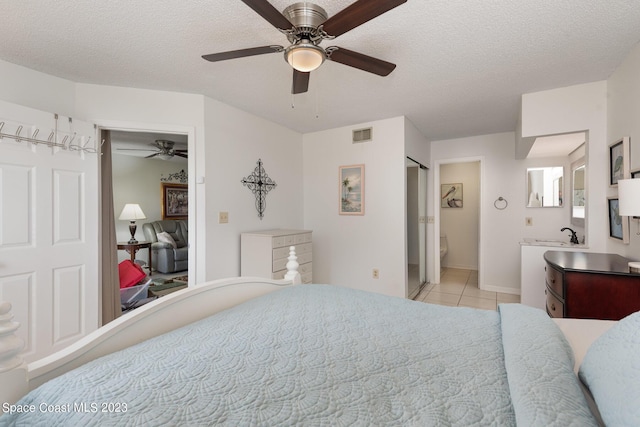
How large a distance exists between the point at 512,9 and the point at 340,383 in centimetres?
208

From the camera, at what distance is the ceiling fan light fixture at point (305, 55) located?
153 centimetres

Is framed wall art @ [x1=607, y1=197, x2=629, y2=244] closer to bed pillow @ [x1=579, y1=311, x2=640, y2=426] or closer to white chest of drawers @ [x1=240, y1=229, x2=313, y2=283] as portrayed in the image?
bed pillow @ [x1=579, y1=311, x2=640, y2=426]

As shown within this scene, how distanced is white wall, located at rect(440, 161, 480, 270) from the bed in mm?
4633

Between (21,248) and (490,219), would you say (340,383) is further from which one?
(490,219)

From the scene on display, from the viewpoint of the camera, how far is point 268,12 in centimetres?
131

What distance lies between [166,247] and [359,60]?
4978 millimetres

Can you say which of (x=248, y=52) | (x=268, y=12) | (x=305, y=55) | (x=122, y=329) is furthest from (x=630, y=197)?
(x=122, y=329)

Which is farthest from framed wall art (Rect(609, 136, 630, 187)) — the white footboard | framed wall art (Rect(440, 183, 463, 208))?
framed wall art (Rect(440, 183, 463, 208))

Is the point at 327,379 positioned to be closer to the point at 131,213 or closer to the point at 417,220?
the point at 417,220

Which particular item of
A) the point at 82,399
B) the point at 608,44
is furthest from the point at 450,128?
the point at 82,399

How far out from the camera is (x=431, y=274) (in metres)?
Result: 4.72

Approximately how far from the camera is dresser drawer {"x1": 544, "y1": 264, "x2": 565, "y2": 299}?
→ 1.93 m

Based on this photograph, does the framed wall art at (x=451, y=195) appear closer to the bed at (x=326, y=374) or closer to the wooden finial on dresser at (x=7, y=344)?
the bed at (x=326, y=374)

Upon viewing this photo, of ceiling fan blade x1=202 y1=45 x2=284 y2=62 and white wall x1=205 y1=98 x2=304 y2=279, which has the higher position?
ceiling fan blade x1=202 y1=45 x2=284 y2=62
